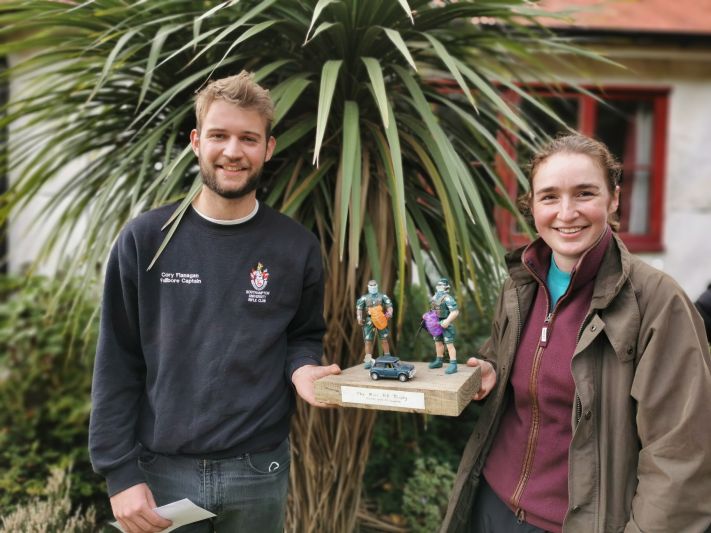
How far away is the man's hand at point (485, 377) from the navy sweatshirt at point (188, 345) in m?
0.52

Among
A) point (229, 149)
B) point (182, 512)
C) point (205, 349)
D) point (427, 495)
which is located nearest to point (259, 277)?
point (205, 349)

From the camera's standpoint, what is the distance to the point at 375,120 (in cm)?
219

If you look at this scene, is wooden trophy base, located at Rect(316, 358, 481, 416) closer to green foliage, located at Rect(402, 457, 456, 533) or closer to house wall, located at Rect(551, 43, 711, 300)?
green foliage, located at Rect(402, 457, 456, 533)

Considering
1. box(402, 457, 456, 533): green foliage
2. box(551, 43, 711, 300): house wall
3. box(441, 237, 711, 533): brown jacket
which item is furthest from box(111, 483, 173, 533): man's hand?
box(551, 43, 711, 300): house wall

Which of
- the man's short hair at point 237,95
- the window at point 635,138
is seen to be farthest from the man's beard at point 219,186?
the window at point 635,138

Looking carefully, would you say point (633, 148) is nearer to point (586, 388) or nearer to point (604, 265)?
point (604, 265)

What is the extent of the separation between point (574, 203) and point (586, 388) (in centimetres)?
42

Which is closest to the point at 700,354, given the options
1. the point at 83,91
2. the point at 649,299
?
the point at 649,299

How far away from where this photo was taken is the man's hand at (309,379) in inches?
60.4

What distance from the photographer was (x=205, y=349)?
4.98ft

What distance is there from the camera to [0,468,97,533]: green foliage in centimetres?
230

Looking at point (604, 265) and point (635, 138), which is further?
point (635, 138)

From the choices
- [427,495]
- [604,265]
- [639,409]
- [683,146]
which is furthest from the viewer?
[683,146]

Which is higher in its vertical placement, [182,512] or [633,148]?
[633,148]
